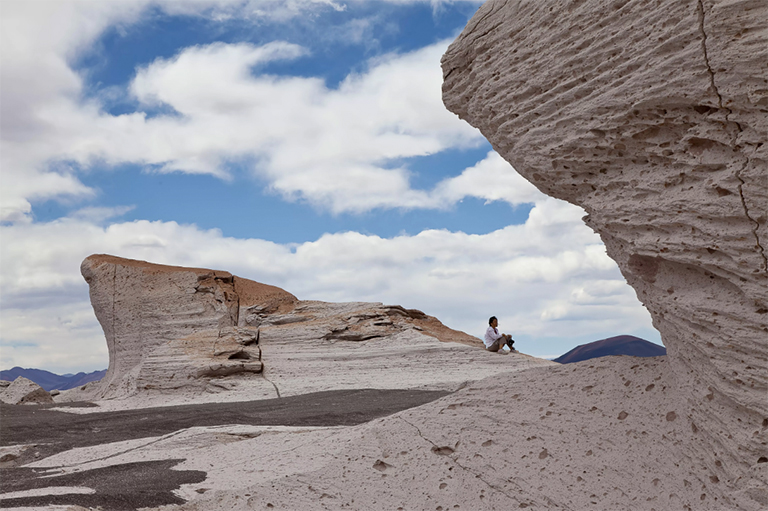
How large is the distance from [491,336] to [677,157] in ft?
33.8

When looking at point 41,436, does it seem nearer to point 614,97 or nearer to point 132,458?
point 132,458

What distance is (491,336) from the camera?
13.4 m

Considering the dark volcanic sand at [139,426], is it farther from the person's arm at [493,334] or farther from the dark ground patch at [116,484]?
the person's arm at [493,334]

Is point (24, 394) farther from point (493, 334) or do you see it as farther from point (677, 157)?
point (677, 157)

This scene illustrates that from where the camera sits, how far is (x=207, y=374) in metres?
12.1

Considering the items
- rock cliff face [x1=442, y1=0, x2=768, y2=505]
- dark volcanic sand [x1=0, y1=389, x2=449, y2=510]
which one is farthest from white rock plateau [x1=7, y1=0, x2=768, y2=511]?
dark volcanic sand [x1=0, y1=389, x2=449, y2=510]

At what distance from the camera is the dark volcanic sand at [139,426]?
4.57 metres

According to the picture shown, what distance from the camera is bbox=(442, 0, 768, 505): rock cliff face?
310 cm

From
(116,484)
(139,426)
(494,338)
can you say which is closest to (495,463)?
(116,484)

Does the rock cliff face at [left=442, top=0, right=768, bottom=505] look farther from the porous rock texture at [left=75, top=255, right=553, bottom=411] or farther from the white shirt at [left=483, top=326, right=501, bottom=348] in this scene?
the white shirt at [left=483, top=326, right=501, bottom=348]

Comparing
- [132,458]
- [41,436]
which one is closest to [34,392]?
[41,436]

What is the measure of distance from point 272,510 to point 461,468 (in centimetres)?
144

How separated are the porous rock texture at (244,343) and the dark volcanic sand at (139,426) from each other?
150cm

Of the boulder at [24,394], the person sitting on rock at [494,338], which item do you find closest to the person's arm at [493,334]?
the person sitting on rock at [494,338]
